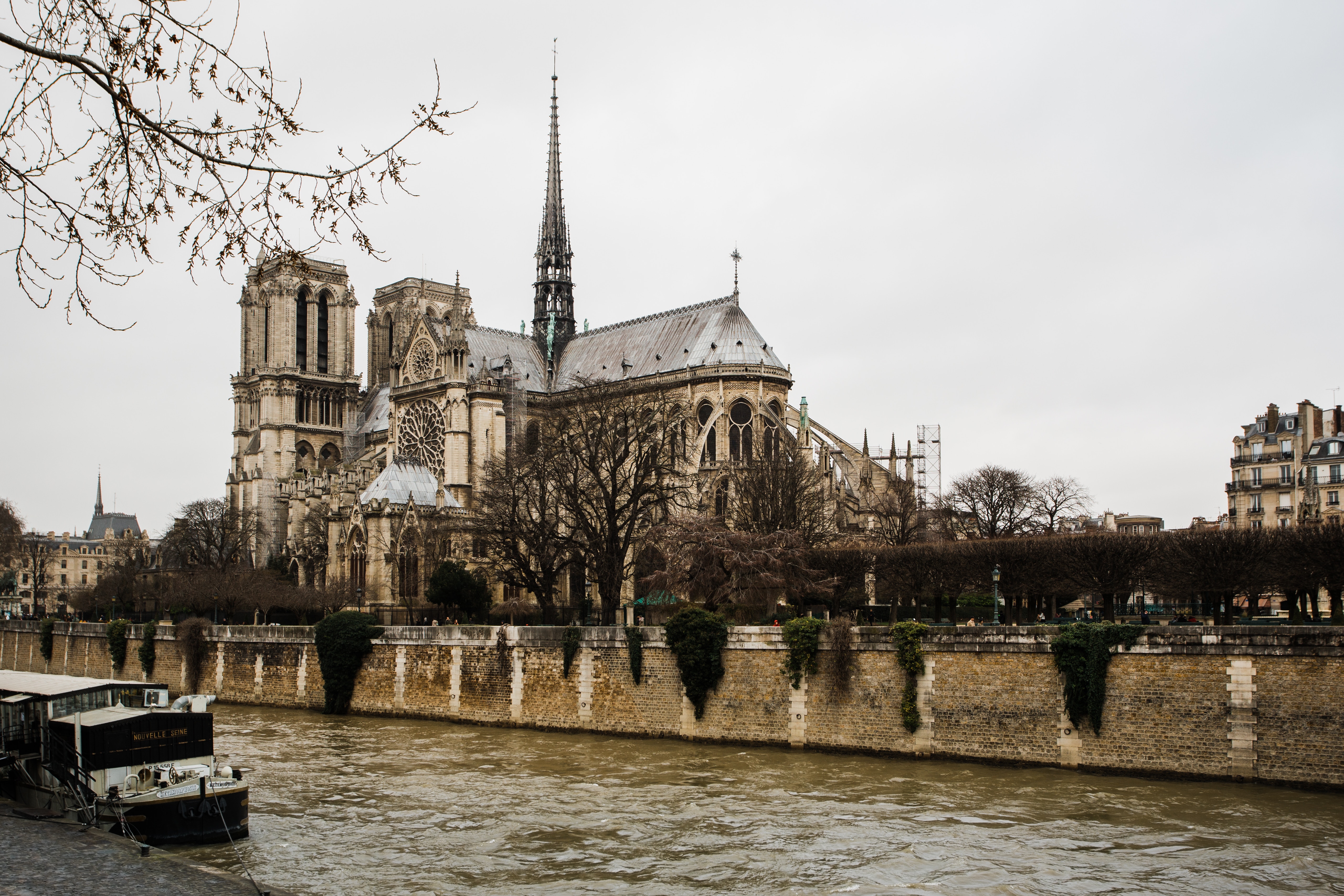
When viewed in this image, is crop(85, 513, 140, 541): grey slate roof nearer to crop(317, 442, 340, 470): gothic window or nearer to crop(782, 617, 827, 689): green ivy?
crop(317, 442, 340, 470): gothic window

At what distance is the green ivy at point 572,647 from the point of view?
31562 mm

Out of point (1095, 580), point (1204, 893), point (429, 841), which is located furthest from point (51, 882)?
point (1095, 580)

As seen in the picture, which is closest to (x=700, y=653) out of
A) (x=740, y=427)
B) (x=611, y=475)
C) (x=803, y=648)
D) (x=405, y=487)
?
A: (x=803, y=648)

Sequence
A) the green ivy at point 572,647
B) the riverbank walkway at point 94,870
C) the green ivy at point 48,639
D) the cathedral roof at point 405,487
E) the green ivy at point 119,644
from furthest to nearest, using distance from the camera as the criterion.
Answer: the cathedral roof at point 405,487
the green ivy at point 48,639
the green ivy at point 119,644
the green ivy at point 572,647
the riverbank walkway at point 94,870

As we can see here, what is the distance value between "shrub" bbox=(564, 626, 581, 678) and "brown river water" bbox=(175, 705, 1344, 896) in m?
4.42

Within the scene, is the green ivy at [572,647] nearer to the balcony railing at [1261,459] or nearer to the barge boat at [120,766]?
the barge boat at [120,766]

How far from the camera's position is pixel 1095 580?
101 ft

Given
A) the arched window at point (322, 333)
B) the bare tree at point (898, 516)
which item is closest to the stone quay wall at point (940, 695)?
the bare tree at point (898, 516)

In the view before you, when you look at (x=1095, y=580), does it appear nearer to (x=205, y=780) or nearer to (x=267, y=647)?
(x=205, y=780)

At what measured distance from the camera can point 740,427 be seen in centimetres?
5634

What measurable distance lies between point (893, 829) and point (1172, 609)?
33.7 metres

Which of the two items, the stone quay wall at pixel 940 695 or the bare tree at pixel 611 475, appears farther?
the bare tree at pixel 611 475

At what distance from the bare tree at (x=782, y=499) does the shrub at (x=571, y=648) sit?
979 centimetres

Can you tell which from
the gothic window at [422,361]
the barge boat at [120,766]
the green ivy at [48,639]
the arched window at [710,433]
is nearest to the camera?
the barge boat at [120,766]
